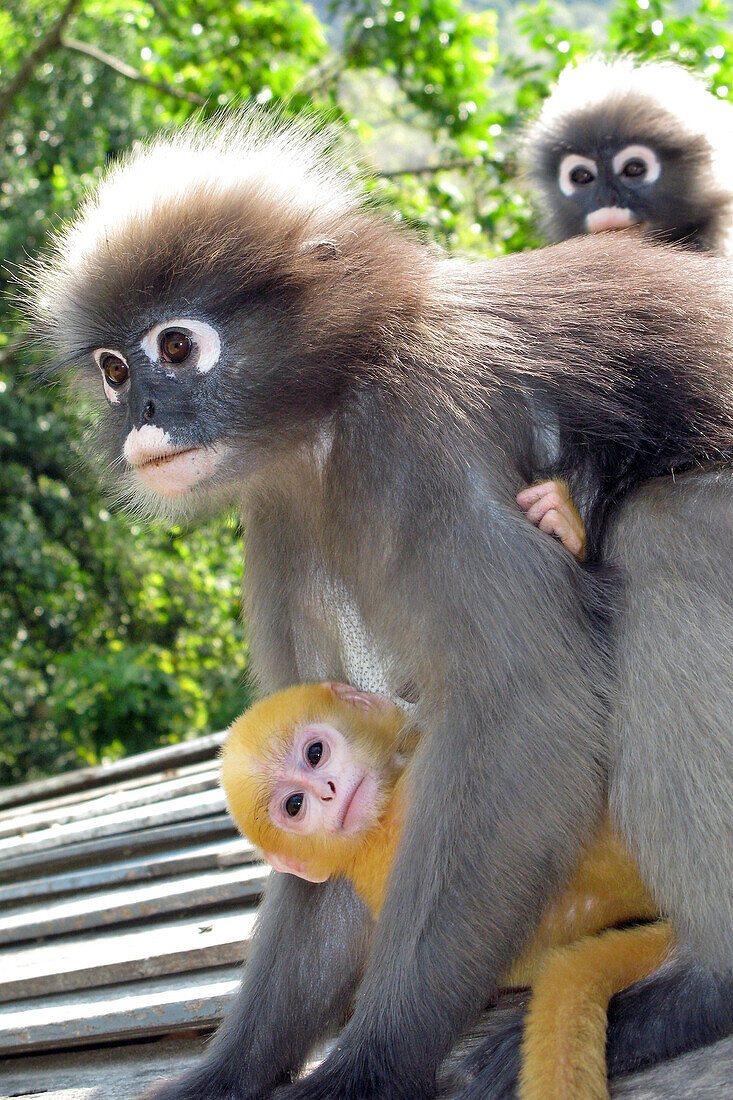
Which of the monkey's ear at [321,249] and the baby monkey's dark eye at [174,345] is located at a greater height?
the monkey's ear at [321,249]

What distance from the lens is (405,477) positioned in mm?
2039

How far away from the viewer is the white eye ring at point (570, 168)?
4.65 metres

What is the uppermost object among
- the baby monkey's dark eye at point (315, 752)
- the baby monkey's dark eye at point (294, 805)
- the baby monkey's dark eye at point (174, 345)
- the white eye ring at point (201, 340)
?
the white eye ring at point (201, 340)

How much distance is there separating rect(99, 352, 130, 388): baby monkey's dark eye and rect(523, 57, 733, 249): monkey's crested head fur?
2701mm

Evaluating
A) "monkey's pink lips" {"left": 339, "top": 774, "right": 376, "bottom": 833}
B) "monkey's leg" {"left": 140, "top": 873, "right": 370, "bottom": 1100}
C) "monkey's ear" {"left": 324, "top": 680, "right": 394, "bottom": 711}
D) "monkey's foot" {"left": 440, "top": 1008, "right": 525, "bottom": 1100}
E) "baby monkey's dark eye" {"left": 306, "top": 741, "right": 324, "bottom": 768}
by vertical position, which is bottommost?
"monkey's leg" {"left": 140, "top": 873, "right": 370, "bottom": 1100}

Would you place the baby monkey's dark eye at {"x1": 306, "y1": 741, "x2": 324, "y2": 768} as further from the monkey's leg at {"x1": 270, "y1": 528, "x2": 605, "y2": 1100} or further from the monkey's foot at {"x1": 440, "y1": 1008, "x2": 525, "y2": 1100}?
the monkey's foot at {"x1": 440, "y1": 1008, "x2": 525, "y2": 1100}

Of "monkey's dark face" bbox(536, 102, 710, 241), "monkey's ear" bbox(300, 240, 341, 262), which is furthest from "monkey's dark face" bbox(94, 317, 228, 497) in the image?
"monkey's dark face" bbox(536, 102, 710, 241)

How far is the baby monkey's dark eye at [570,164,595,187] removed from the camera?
4672mm

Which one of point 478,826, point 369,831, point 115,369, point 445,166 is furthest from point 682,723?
point 445,166

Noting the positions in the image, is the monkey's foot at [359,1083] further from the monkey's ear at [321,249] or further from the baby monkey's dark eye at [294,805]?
the monkey's ear at [321,249]

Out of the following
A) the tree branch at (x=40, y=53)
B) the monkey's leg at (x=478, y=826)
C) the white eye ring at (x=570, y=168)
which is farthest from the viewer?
the tree branch at (x=40, y=53)

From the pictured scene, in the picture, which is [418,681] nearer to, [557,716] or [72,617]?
[557,716]

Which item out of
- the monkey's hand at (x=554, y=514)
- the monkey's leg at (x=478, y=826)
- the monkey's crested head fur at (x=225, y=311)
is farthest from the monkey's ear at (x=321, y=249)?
the monkey's leg at (x=478, y=826)

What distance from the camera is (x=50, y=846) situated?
12.4 feet
